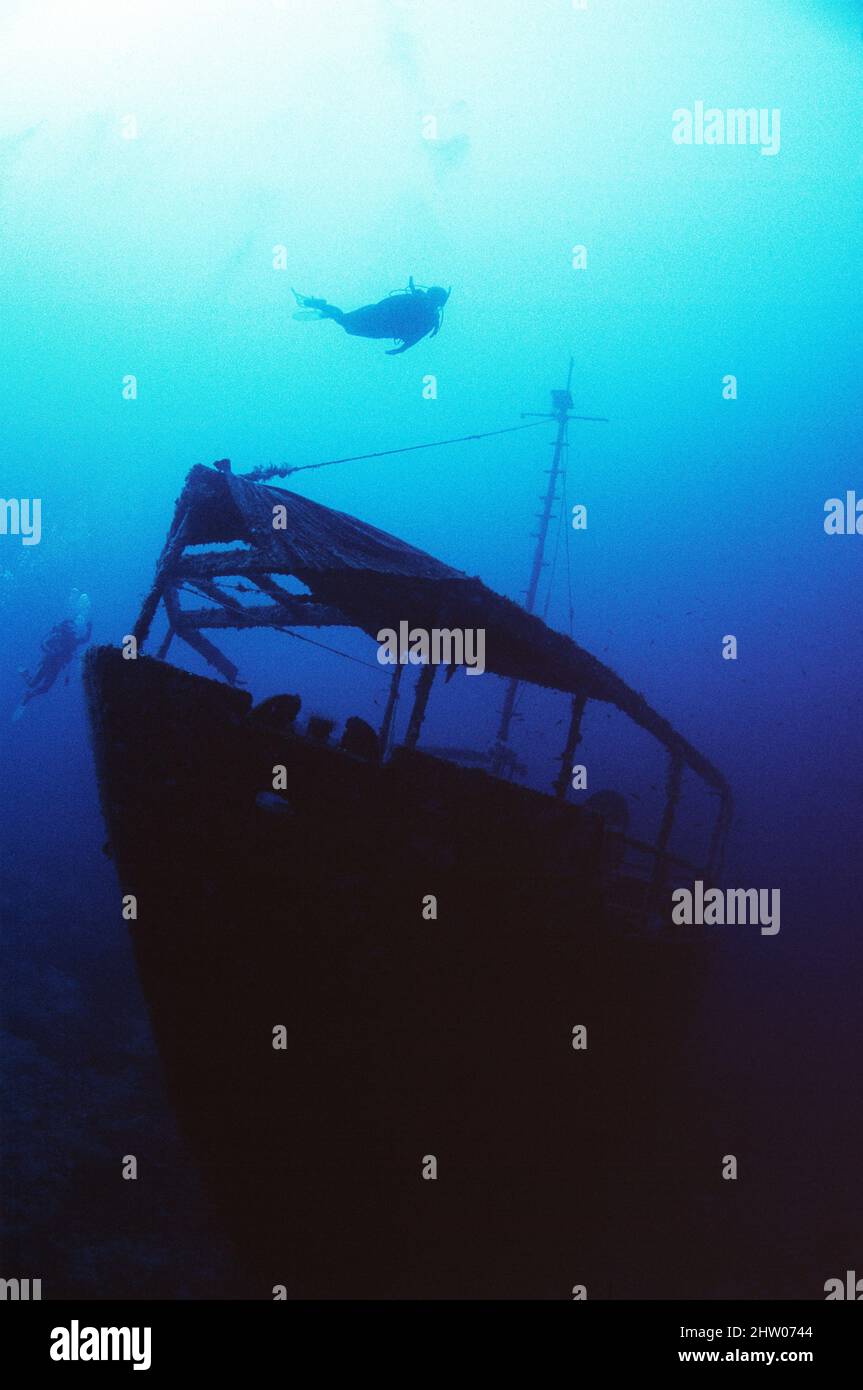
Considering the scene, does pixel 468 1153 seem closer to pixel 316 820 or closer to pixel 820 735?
pixel 316 820

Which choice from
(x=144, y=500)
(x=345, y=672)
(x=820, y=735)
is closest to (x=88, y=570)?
(x=144, y=500)

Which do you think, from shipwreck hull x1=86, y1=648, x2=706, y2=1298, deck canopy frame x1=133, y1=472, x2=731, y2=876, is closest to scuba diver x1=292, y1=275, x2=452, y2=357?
deck canopy frame x1=133, y1=472, x2=731, y2=876

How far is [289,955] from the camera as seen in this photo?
5672 mm

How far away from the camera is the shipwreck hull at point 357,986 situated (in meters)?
5.27

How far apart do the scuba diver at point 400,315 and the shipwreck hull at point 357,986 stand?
40.5ft

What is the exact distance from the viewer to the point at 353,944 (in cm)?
592

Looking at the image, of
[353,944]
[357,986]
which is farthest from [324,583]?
[357,986]

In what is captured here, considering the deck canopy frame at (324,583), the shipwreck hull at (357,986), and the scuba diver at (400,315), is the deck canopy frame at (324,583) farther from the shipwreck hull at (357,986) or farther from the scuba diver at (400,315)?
the scuba diver at (400,315)

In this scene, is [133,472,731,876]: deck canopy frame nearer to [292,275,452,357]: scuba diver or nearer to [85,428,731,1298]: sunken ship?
[85,428,731,1298]: sunken ship

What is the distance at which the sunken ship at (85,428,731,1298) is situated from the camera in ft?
17.4

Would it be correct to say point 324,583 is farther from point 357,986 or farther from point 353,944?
point 357,986

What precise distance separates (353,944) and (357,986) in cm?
38

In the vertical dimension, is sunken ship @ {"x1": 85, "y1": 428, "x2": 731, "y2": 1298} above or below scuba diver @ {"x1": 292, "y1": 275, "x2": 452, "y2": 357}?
below

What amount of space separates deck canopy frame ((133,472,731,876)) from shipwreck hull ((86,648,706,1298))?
882mm
